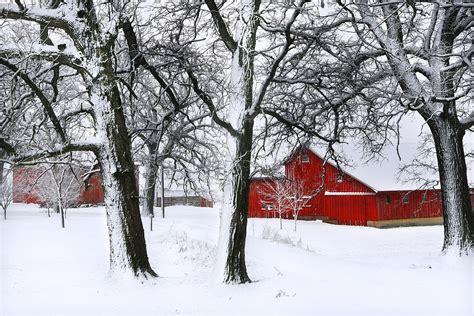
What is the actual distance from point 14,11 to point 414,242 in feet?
70.5

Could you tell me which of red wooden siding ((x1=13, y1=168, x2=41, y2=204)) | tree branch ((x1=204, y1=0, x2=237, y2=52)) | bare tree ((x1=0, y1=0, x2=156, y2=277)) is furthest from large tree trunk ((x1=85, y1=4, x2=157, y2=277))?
red wooden siding ((x1=13, y1=168, x2=41, y2=204))

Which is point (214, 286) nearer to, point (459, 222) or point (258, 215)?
point (459, 222)

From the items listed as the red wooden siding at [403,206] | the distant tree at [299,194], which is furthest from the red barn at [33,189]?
the red wooden siding at [403,206]

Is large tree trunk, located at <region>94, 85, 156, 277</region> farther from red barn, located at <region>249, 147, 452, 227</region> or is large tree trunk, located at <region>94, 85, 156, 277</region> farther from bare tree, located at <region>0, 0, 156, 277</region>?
red barn, located at <region>249, 147, 452, 227</region>

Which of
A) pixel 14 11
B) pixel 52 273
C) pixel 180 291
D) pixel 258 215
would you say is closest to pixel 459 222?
pixel 180 291

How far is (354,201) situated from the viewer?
3250 centimetres

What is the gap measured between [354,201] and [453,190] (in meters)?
20.4

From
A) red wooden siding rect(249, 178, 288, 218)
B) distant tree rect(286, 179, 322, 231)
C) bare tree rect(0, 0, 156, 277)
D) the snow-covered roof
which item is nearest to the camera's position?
bare tree rect(0, 0, 156, 277)

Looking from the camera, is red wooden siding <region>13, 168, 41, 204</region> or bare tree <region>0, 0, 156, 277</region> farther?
red wooden siding <region>13, 168, 41, 204</region>

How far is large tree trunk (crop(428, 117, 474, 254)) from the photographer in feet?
40.4

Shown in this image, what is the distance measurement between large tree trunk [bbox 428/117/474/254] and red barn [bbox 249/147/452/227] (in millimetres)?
17227

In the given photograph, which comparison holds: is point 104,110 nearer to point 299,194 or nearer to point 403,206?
point 299,194

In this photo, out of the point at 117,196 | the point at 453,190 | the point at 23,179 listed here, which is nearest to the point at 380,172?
the point at 453,190

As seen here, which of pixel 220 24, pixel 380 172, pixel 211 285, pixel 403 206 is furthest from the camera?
pixel 380 172
